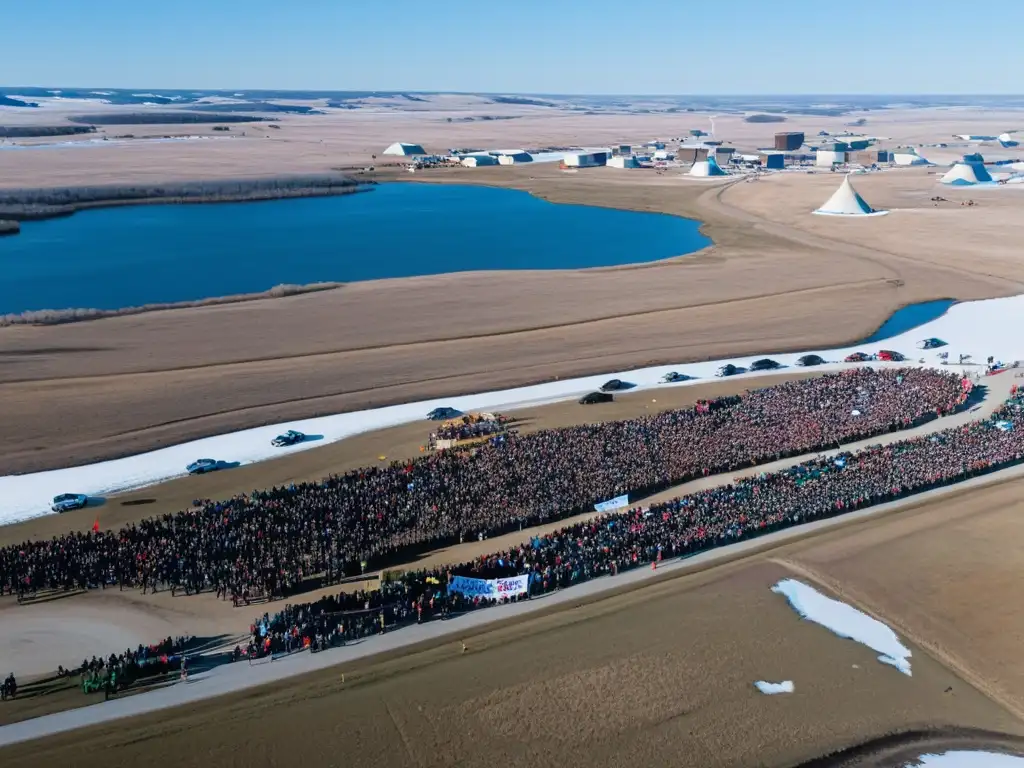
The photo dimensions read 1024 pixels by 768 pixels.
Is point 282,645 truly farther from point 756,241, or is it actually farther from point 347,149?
point 347,149

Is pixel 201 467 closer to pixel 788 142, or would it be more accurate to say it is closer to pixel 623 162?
pixel 623 162

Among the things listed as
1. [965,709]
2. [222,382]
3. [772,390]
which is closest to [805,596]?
[965,709]

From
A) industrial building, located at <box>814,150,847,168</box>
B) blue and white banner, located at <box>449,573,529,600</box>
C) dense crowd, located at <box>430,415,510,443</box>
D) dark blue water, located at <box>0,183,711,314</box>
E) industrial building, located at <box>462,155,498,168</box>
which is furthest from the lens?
industrial building, located at <box>462,155,498,168</box>

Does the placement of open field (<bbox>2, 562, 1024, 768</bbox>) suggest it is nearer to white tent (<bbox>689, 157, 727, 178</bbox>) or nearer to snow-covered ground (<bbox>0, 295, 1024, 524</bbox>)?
snow-covered ground (<bbox>0, 295, 1024, 524</bbox>)

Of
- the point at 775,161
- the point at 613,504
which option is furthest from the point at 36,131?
the point at 613,504

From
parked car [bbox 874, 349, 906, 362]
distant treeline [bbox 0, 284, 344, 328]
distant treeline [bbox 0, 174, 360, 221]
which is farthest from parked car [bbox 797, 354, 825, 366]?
distant treeline [bbox 0, 174, 360, 221]

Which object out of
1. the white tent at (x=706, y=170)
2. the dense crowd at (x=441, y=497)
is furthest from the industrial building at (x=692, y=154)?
the dense crowd at (x=441, y=497)

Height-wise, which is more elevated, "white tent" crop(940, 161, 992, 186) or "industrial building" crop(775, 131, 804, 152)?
"industrial building" crop(775, 131, 804, 152)
